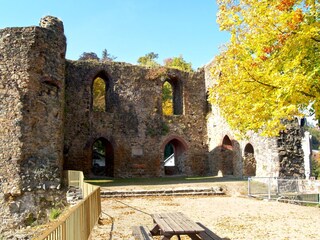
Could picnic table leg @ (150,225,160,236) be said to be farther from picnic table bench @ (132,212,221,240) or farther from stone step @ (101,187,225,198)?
stone step @ (101,187,225,198)

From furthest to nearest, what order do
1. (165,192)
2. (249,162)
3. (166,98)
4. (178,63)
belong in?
1. (178,63)
2. (166,98)
3. (249,162)
4. (165,192)

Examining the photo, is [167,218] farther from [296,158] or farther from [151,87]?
[151,87]

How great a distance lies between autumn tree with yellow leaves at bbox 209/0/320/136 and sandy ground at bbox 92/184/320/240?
2.41m

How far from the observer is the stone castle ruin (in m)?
15.3

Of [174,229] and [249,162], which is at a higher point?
[249,162]

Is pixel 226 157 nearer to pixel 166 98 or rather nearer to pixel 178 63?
pixel 166 98

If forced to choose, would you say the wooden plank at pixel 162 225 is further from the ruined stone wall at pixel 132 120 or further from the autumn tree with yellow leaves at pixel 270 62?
the ruined stone wall at pixel 132 120

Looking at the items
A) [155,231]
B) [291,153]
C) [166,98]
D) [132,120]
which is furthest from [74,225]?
[166,98]

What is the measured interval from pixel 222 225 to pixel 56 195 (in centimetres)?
867

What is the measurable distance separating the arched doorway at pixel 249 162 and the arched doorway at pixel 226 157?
201cm

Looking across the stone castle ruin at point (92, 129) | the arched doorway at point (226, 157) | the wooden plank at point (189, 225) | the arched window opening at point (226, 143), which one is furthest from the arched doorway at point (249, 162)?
the wooden plank at point (189, 225)

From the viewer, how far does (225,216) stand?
33.9 feet

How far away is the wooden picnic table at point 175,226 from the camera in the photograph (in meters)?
5.69

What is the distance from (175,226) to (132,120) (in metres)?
16.9
